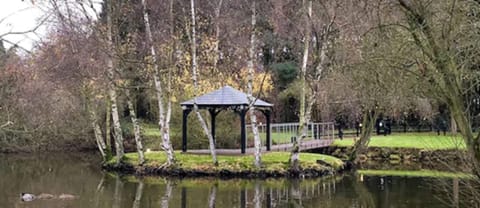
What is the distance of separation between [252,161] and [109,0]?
26.5ft

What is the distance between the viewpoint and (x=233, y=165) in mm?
20859

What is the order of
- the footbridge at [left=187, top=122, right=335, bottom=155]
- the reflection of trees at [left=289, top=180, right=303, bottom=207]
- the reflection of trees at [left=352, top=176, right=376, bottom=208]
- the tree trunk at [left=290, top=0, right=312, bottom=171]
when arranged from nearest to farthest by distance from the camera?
the reflection of trees at [left=352, top=176, right=376, bottom=208], the reflection of trees at [left=289, top=180, right=303, bottom=207], the tree trunk at [left=290, top=0, right=312, bottom=171], the footbridge at [left=187, top=122, right=335, bottom=155]

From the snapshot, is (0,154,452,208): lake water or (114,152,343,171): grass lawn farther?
(114,152,343,171): grass lawn

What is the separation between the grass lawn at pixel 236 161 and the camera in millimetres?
20797

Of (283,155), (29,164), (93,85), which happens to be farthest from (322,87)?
(29,164)

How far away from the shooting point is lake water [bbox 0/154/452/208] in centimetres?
1436

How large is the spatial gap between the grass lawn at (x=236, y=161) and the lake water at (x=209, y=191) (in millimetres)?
1256

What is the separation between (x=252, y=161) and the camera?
21188mm

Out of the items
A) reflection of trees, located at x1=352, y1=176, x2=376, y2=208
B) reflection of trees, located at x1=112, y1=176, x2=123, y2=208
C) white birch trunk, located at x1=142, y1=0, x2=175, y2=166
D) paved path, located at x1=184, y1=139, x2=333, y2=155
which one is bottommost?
reflection of trees, located at x1=352, y1=176, x2=376, y2=208

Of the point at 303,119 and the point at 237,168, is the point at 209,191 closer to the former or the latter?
the point at 237,168

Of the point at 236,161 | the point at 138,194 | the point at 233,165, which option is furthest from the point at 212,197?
the point at 236,161

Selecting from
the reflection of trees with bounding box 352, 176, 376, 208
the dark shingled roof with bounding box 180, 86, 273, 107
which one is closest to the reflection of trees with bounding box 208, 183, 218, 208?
the reflection of trees with bounding box 352, 176, 376, 208

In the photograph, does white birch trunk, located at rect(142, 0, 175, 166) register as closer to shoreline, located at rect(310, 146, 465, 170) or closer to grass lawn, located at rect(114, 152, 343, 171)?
grass lawn, located at rect(114, 152, 343, 171)

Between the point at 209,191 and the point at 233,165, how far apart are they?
4.13 m
